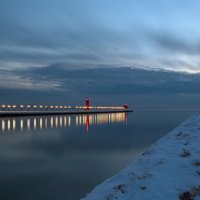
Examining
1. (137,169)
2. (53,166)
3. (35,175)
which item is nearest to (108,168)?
(53,166)

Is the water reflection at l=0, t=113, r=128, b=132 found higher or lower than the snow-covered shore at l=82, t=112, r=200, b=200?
lower

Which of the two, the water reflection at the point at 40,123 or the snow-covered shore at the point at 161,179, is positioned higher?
the snow-covered shore at the point at 161,179

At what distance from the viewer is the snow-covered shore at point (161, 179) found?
6.68m

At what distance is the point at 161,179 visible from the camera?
748 centimetres

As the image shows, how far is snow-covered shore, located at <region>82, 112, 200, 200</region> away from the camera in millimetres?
6684

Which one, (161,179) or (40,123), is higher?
(161,179)

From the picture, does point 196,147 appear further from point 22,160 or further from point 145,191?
point 22,160

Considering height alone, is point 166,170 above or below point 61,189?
above

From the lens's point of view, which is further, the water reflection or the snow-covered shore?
the water reflection

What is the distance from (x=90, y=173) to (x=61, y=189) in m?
3.50

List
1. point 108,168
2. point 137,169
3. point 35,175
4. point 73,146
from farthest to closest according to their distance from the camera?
point 73,146
point 108,168
point 35,175
point 137,169

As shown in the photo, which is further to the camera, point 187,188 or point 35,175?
point 35,175

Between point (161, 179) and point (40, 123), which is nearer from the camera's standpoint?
point (161, 179)

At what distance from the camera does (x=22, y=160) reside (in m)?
19.6
